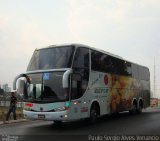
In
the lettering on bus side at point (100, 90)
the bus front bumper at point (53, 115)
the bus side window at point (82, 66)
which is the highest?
the bus side window at point (82, 66)

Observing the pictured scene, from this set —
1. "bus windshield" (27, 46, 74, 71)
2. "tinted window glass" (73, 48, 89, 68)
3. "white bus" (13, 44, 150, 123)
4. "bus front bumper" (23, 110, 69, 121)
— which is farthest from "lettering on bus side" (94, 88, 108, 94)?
"bus front bumper" (23, 110, 69, 121)

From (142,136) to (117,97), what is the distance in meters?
8.86

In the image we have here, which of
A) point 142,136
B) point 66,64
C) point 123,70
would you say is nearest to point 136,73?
point 123,70

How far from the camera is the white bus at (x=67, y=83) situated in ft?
54.6

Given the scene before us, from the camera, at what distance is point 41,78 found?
17188 millimetres

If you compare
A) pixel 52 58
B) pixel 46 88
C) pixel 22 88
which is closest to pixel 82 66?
pixel 52 58

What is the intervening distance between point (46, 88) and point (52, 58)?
1.47 metres

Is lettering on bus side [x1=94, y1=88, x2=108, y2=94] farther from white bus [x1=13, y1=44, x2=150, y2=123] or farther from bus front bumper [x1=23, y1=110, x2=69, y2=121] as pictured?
bus front bumper [x1=23, y1=110, x2=69, y2=121]

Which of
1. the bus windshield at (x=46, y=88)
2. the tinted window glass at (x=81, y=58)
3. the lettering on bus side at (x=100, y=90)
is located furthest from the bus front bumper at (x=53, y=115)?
the lettering on bus side at (x=100, y=90)

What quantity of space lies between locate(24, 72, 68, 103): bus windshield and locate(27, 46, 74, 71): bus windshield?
1.47 ft

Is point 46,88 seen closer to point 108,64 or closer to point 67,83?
point 67,83

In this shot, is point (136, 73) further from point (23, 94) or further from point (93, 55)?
point (23, 94)

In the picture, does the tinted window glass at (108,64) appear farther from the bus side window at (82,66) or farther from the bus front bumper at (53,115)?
the bus front bumper at (53,115)

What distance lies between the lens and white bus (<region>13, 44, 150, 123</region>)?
655 inches
